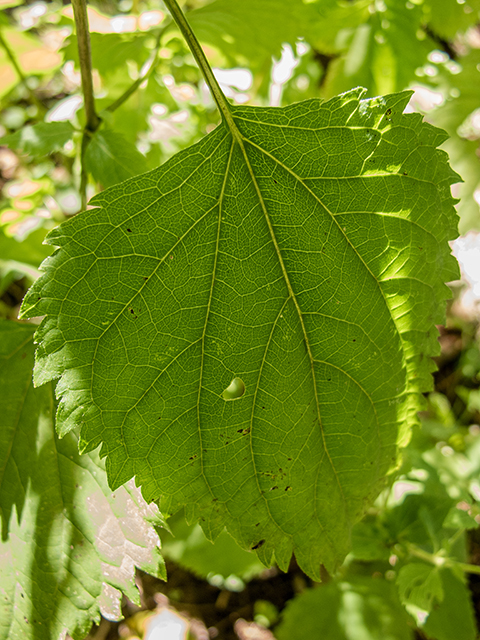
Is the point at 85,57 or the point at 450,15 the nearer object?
the point at 85,57

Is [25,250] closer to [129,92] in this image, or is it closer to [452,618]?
[129,92]

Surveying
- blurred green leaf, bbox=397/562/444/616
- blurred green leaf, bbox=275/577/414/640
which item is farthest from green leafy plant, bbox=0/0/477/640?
blurred green leaf, bbox=275/577/414/640

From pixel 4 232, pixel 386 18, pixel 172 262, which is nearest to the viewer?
pixel 172 262

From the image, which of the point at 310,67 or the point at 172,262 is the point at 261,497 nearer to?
the point at 172,262

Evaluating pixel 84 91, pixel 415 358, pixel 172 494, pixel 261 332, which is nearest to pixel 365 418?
pixel 415 358

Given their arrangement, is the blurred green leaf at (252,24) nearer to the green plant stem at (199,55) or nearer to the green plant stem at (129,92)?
the green plant stem at (129,92)

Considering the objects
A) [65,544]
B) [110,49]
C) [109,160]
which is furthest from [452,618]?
[110,49]
